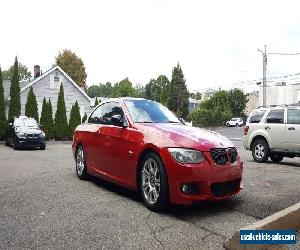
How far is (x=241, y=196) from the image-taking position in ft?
21.8

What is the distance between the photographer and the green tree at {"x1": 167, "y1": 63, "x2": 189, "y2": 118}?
6669 centimetres

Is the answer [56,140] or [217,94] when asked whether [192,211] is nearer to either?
[56,140]

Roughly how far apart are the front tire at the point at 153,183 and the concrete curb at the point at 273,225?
58.6 inches

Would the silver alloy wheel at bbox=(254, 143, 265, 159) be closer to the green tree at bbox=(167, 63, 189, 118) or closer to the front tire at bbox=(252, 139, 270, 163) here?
the front tire at bbox=(252, 139, 270, 163)

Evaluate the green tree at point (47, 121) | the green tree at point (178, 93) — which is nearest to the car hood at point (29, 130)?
the green tree at point (47, 121)

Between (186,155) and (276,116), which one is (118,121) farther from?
(276,116)

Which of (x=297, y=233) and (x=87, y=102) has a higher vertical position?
(x=87, y=102)

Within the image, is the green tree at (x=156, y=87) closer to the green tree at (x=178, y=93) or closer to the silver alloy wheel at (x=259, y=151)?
the green tree at (x=178, y=93)

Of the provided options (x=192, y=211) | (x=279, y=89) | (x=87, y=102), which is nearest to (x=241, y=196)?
(x=192, y=211)

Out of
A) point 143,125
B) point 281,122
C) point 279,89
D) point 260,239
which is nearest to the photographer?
point 260,239

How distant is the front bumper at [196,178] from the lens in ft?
17.1

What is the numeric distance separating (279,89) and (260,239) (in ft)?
267

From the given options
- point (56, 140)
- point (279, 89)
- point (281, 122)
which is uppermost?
point (279, 89)

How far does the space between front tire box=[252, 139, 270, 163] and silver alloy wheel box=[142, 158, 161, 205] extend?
26.1 ft
